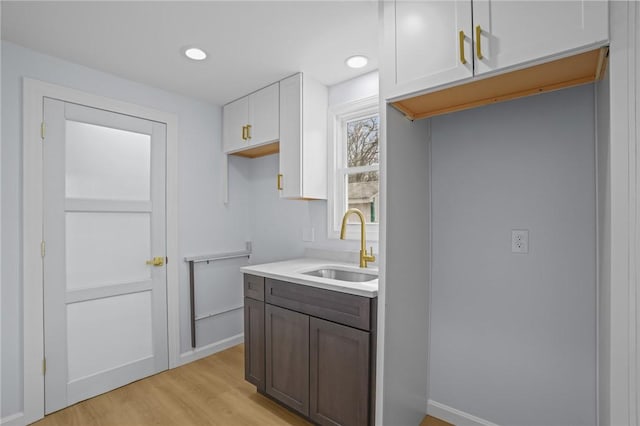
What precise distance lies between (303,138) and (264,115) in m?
0.51

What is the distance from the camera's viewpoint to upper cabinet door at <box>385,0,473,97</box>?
4.41 feet

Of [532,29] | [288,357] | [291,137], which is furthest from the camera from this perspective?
[291,137]

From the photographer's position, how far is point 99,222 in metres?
2.43

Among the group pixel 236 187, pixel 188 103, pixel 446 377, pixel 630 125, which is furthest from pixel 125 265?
pixel 630 125

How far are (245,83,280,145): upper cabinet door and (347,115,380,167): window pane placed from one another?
60 cm

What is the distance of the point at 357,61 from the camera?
7.51ft

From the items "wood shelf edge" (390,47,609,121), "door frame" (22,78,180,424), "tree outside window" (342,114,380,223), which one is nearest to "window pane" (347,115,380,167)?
"tree outside window" (342,114,380,223)

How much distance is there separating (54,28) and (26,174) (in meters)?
0.91

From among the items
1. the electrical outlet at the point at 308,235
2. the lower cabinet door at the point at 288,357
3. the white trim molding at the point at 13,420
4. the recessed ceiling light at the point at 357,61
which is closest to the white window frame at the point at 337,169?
the electrical outlet at the point at 308,235

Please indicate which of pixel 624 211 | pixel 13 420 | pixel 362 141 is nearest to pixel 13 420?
pixel 13 420

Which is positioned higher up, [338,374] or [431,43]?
[431,43]

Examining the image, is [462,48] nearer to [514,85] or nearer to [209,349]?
[514,85]

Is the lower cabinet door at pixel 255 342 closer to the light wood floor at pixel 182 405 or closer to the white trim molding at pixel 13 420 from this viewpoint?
the light wood floor at pixel 182 405

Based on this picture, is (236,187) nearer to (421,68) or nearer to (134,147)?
(134,147)
